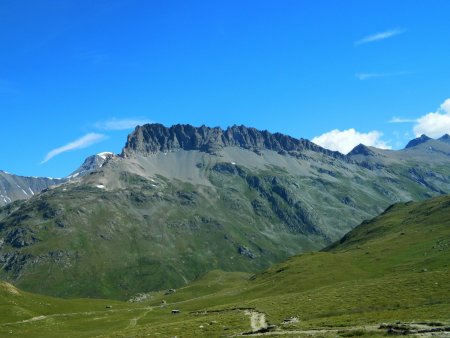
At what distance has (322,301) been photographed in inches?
3359

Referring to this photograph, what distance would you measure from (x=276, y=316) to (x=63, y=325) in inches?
2352

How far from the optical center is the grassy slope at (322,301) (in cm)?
7038

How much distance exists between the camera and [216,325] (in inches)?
2936

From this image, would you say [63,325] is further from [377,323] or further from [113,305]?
[377,323]

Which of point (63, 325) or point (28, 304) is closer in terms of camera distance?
point (63, 325)

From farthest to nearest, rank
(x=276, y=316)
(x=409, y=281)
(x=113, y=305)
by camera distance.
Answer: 1. (x=113, y=305)
2. (x=409, y=281)
3. (x=276, y=316)

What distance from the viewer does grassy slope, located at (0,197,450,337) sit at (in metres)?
70.4

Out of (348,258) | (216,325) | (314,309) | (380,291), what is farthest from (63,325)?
(348,258)

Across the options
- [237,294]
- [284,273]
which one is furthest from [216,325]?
[284,273]

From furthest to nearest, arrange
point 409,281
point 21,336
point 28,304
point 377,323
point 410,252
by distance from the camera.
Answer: point 410,252, point 28,304, point 21,336, point 409,281, point 377,323

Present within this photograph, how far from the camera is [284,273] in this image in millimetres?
175000

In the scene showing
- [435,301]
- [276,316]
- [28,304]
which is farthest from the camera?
[28,304]

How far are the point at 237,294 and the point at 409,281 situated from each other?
86.8 metres

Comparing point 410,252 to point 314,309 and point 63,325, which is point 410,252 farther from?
point 63,325
